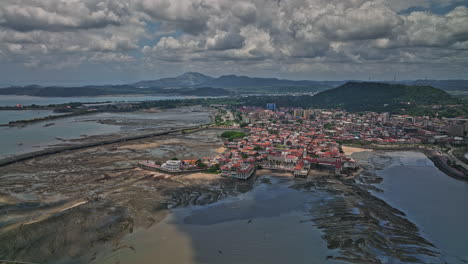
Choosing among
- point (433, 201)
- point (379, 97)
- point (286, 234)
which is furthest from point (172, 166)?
point (379, 97)

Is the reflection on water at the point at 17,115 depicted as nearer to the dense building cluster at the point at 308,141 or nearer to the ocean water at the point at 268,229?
the dense building cluster at the point at 308,141

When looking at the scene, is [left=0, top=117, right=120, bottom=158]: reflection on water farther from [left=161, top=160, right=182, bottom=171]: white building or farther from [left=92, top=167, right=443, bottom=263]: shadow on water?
[left=92, top=167, right=443, bottom=263]: shadow on water

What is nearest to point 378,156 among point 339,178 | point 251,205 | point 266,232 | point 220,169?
point 339,178

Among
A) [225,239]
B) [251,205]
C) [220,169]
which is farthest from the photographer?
[220,169]

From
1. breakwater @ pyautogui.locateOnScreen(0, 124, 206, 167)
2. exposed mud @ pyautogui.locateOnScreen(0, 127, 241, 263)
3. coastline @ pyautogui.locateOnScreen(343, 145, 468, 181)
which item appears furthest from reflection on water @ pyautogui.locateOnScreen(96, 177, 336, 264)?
breakwater @ pyautogui.locateOnScreen(0, 124, 206, 167)

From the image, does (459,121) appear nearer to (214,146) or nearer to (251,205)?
(214,146)

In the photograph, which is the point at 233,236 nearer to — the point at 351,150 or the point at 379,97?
the point at 351,150

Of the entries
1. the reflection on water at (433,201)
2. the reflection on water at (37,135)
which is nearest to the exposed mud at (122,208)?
the reflection on water at (433,201)
